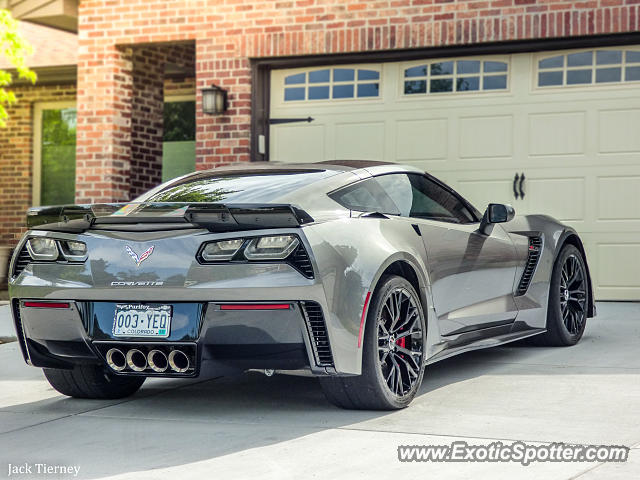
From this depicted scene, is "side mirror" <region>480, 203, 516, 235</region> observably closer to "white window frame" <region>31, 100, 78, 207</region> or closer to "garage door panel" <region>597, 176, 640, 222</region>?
"garage door panel" <region>597, 176, 640, 222</region>

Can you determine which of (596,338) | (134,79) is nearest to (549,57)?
(596,338)

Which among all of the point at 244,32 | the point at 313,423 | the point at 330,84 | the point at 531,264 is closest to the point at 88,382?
the point at 313,423

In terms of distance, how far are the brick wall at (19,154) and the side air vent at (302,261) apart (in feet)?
46.2

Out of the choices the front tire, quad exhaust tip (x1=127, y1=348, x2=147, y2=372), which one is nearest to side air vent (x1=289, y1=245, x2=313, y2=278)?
the front tire

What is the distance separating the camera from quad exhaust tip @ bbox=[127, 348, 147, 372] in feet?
16.6

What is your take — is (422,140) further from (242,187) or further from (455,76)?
(242,187)

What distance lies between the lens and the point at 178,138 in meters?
16.1

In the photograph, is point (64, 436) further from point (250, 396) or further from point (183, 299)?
Result: point (250, 396)

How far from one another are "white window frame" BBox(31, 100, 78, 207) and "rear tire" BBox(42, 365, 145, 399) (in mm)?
12801

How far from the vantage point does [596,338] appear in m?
7.95

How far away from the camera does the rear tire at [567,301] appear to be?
7.27m

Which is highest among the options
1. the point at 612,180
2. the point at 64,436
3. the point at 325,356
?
the point at 612,180

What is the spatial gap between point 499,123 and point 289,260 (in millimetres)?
7140

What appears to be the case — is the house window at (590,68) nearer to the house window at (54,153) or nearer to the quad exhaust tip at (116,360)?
the quad exhaust tip at (116,360)
